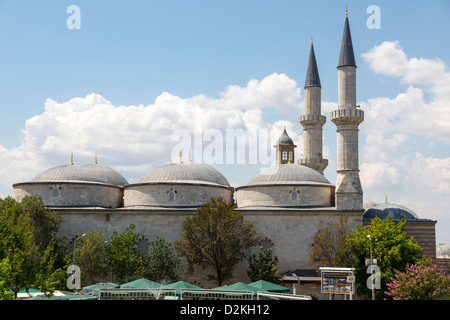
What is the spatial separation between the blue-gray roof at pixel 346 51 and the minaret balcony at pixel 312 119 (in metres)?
8.08

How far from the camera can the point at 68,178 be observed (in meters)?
41.1

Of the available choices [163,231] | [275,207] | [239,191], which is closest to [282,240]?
[275,207]

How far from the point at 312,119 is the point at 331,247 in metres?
14.4

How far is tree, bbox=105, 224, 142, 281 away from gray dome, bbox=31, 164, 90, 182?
7125 mm

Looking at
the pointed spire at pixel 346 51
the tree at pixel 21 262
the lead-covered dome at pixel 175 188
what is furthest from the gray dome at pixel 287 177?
the tree at pixel 21 262

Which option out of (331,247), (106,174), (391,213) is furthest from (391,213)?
(106,174)

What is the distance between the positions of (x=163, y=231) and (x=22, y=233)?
1336 cm

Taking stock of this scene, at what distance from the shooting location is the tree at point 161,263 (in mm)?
34469

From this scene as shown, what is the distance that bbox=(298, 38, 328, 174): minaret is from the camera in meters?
46.4

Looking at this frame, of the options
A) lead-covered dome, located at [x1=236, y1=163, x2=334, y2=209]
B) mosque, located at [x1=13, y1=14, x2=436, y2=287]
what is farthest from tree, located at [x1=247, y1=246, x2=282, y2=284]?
lead-covered dome, located at [x1=236, y1=163, x2=334, y2=209]

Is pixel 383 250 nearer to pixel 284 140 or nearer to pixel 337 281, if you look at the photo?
pixel 337 281

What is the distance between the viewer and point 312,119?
46250 mm

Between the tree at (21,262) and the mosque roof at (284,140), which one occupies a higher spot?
the mosque roof at (284,140)

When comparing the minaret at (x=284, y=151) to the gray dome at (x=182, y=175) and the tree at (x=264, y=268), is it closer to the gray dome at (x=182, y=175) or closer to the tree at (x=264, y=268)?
the gray dome at (x=182, y=175)
